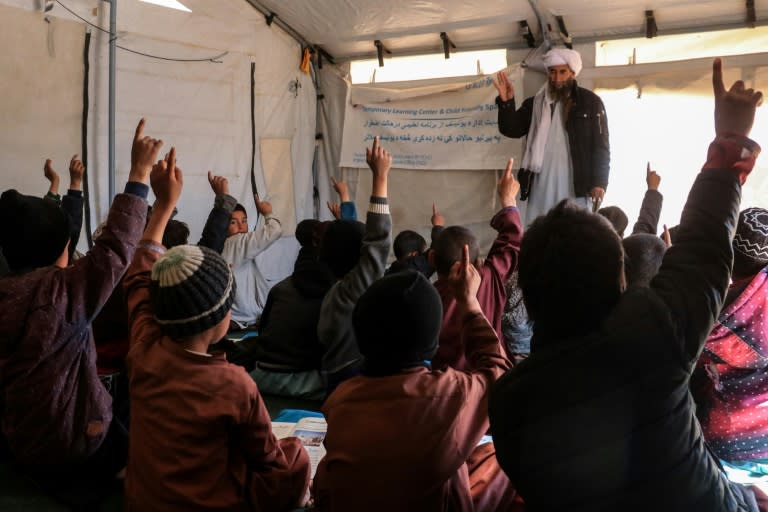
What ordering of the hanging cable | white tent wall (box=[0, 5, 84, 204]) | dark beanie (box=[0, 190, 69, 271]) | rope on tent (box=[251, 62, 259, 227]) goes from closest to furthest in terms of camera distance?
1. dark beanie (box=[0, 190, 69, 271])
2. white tent wall (box=[0, 5, 84, 204])
3. the hanging cable
4. rope on tent (box=[251, 62, 259, 227])

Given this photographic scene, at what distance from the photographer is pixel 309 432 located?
2.21 metres

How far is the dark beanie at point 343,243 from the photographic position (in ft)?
7.82

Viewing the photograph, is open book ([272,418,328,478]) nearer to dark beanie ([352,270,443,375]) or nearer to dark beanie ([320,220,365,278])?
dark beanie ([320,220,365,278])

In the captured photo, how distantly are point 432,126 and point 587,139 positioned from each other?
1.31 m

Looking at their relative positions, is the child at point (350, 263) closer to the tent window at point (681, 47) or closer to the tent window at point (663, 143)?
the tent window at point (663, 143)

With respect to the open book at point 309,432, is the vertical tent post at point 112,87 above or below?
above

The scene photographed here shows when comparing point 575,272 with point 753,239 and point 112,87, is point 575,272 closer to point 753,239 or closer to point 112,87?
point 753,239

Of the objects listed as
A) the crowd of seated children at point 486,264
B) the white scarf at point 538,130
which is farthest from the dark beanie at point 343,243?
the white scarf at point 538,130

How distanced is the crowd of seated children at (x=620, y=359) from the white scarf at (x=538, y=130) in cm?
315

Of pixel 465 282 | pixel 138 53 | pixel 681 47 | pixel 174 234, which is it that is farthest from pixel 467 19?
pixel 465 282

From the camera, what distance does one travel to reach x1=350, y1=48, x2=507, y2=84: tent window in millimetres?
4699

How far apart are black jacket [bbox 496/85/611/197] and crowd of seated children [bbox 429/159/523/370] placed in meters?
1.86

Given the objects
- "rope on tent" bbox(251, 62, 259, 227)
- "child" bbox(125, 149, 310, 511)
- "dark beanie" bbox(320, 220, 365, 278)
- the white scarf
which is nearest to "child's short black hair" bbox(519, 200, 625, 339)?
"child" bbox(125, 149, 310, 511)

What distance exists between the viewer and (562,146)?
4.14 meters
